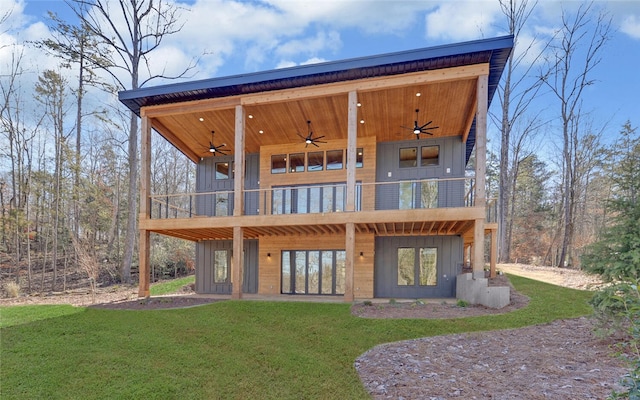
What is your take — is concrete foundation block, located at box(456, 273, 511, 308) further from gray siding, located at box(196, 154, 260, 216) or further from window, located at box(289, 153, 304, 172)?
gray siding, located at box(196, 154, 260, 216)

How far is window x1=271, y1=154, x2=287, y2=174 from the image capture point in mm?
13922

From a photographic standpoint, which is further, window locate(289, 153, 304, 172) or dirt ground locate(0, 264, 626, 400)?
window locate(289, 153, 304, 172)

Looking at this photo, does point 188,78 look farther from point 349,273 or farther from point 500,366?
point 500,366

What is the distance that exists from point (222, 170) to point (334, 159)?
207 inches

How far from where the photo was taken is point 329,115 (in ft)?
38.0

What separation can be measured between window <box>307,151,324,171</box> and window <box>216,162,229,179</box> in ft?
12.9

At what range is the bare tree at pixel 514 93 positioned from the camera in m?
19.5

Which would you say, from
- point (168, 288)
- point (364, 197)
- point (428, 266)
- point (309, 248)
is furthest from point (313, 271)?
point (168, 288)

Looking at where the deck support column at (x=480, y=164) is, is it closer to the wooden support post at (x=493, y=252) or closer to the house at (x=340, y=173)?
the house at (x=340, y=173)

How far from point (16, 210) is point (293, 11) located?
16701 mm

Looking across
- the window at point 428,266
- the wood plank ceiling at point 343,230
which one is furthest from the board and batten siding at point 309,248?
the window at point 428,266

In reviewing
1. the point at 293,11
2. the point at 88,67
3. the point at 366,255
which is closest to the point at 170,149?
the point at 88,67

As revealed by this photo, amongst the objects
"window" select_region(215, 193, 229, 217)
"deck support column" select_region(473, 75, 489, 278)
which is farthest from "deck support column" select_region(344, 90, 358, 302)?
"window" select_region(215, 193, 229, 217)

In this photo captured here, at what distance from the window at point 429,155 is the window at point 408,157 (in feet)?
0.81
